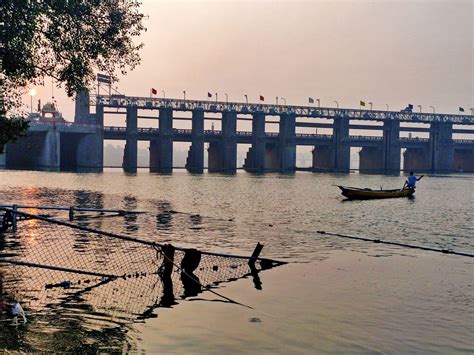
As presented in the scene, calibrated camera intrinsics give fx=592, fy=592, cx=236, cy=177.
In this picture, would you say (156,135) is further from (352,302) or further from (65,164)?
(352,302)

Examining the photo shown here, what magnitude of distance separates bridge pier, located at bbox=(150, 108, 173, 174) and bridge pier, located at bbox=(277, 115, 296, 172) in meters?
37.2

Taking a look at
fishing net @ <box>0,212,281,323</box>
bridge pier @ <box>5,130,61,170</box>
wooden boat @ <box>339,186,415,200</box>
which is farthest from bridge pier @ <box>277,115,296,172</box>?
fishing net @ <box>0,212,281,323</box>

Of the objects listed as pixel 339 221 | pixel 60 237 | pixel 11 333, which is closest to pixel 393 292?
pixel 11 333

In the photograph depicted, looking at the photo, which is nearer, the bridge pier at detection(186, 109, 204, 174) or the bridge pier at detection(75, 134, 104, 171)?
the bridge pier at detection(75, 134, 104, 171)

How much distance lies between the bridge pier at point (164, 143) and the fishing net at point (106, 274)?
5830 inches

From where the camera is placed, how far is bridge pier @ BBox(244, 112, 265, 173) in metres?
188

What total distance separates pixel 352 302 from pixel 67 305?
339 inches

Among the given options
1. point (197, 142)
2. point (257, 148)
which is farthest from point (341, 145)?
point (197, 142)

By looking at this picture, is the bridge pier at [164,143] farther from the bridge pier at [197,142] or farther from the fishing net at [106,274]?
the fishing net at [106,274]

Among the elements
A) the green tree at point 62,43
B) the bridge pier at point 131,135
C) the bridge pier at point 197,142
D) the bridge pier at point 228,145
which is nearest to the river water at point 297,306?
the green tree at point 62,43

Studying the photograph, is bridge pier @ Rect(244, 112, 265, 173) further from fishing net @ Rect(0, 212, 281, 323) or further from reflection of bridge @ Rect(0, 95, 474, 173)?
fishing net @ Rect(0, 212, 281, 323)

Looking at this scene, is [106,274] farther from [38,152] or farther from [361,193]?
[38,152]

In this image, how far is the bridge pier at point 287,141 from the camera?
191500 mm

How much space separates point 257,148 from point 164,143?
30.2 m
